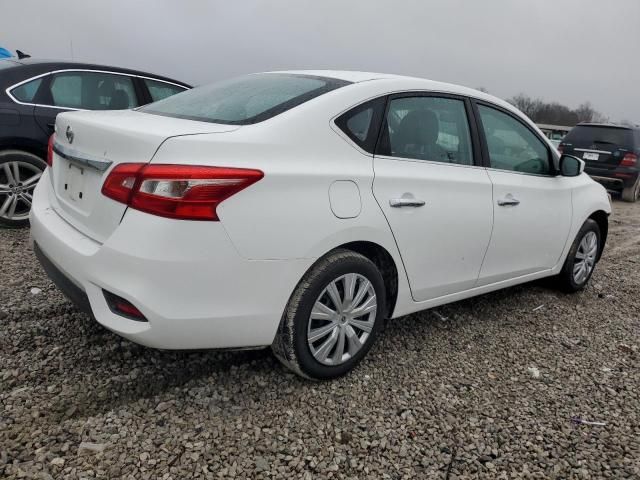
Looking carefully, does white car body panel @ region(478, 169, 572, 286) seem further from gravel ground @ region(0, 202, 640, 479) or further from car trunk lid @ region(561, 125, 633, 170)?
car trunk lid @ region(561, 125, 633, 170)

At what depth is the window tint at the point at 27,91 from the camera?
443 centimetres

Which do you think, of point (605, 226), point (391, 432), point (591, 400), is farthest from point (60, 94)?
point (605, 226)

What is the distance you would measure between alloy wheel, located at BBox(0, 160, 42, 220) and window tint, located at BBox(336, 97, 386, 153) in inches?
130

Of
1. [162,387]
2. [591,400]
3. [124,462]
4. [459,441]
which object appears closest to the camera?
[124,462]

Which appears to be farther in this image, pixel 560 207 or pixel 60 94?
pixel 60 94

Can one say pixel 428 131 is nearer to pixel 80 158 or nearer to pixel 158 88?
pixel 80 158

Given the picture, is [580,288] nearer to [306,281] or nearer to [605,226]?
[605,226]

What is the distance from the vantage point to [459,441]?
2.27m

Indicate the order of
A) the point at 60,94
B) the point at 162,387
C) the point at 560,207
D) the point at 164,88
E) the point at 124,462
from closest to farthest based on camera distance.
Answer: the point at 124,462 < the point at 162,387 < the point at 560,207 < the point at 60,94 < the point at 164,88

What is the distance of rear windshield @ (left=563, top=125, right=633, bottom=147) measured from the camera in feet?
33.4

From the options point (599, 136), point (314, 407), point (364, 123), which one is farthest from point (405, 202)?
point (599, 136)

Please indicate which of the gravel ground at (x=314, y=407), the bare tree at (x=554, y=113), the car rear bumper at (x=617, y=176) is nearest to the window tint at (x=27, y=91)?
the gravel ground at (x=314, y=407)

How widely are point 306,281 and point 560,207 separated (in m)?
2.41

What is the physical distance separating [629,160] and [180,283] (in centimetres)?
1070
